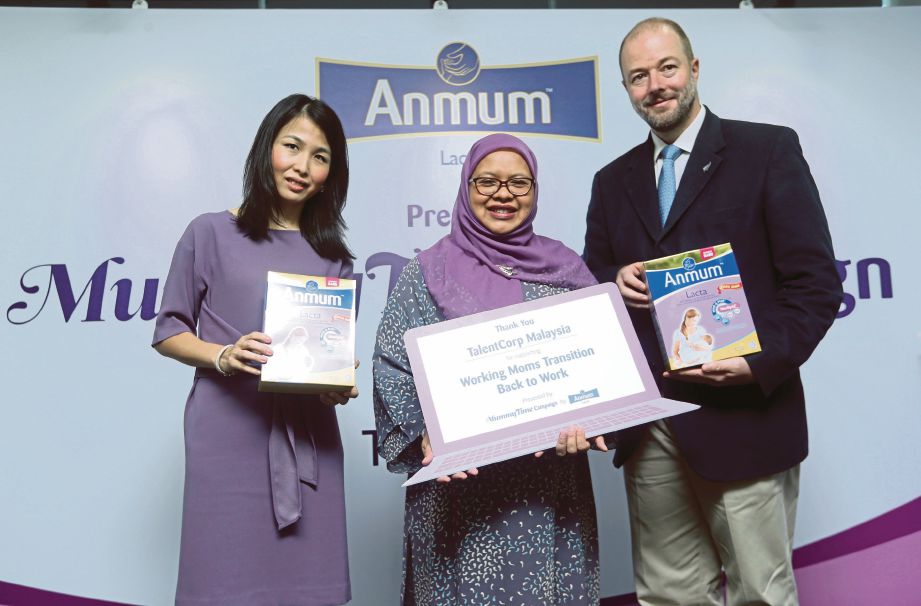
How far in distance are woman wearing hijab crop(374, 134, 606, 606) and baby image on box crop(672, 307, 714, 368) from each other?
24 cm

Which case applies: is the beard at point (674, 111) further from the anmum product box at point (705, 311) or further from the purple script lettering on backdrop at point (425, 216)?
the purple script lettering on backdrop at point (425, 216)

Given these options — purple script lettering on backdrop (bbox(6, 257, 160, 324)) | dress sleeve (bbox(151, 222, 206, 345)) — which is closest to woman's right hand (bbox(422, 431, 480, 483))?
dress sleeve (bbox(151, 222, 206, 345))

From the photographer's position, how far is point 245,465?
1.72 m

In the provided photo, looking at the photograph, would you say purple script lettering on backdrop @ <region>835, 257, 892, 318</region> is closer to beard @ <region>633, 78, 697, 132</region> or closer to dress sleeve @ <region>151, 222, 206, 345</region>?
beard @ <region>633, 78, 697, 132</region>

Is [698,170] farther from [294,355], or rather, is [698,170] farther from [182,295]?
[182,295]

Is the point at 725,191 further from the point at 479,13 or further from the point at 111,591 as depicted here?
the point at 111,591

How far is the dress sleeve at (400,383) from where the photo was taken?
161 centimetres

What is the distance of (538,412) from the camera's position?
1.55 meters

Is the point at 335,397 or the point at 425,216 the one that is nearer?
the point at 335,397

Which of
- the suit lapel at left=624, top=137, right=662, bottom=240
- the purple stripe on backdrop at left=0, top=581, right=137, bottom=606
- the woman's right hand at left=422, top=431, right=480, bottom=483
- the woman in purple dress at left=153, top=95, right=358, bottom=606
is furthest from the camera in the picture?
the purple stripe on backdrop at left=0, top=581, right=137, bottom=606

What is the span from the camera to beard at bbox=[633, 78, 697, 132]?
1868 mm

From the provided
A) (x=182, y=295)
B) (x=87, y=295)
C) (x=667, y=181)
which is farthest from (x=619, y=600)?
(x=87, y=295)

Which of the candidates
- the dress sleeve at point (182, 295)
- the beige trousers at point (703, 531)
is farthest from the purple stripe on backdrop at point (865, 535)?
the dress sleeve at point (182, 295)

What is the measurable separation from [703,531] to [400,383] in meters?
0.82
